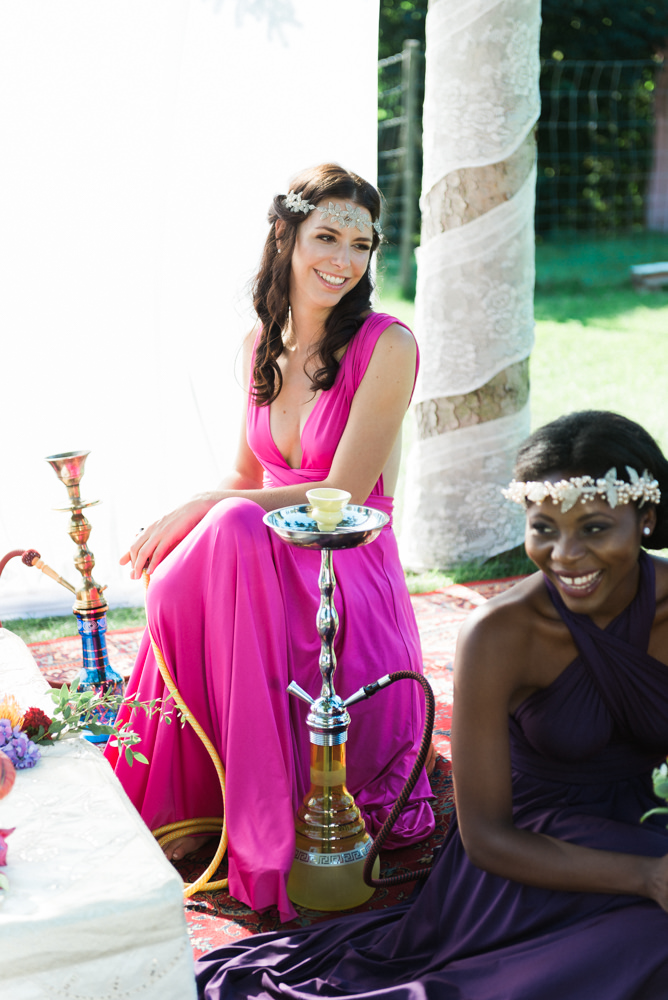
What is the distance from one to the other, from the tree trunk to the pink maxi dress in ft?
6.15

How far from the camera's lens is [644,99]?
534 inches

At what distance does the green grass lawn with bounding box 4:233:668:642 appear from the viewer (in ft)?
26.9

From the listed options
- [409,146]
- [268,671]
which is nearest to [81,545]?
[268,671]

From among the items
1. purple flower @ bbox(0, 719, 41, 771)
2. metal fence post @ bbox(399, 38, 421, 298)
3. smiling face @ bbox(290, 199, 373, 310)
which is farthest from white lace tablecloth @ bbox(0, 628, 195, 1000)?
metal fence post @ bbox(399, 38, 421, 298)

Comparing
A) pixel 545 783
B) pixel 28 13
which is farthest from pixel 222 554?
pixel 28 13

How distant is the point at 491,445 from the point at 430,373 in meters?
0.44

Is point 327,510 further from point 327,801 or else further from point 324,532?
point 327,801

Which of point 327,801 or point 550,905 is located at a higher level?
point 550,905

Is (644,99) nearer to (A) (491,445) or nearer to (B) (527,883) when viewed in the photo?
(A) (491,445)

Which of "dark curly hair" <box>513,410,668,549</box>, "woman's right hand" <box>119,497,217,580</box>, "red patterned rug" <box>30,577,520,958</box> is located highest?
"dark curly hair" <box>513,410,668,549</box>

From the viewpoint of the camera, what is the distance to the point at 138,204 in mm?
4523

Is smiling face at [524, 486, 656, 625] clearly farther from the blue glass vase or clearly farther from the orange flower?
the blue glass vase

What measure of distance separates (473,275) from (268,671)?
2.80m

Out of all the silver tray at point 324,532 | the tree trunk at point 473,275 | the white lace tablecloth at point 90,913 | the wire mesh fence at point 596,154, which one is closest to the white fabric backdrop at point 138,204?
the tree trunk at point 473,275
